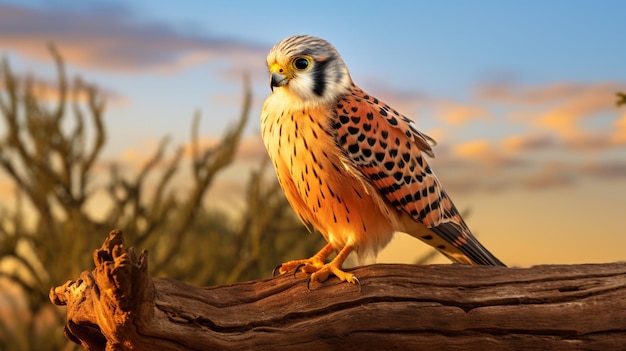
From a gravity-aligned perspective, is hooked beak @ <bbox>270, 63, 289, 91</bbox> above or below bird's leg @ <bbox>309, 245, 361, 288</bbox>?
above

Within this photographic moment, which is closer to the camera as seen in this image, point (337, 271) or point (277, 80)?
point (277, 80)

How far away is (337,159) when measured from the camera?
3.50 m

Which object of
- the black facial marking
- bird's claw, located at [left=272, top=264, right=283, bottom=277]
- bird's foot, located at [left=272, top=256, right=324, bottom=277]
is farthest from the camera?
bird's claw, located at [left=272, top=264, right=283, bottom=277]

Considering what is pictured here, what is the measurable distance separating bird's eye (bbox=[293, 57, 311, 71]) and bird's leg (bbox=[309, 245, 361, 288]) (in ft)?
2.91

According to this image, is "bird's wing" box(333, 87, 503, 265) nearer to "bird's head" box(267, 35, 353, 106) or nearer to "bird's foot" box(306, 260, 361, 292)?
"bird's head" box(267, 35, 353, 106)

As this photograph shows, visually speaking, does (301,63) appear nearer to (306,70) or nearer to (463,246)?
(306,70)

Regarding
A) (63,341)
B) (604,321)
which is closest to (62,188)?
(63,341)

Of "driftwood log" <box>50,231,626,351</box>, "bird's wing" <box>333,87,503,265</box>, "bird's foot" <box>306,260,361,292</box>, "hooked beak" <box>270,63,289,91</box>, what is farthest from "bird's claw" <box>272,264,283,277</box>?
"hooked beak" <box>270,63,289,91</box>

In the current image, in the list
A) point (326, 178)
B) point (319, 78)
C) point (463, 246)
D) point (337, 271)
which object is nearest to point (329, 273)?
point (337, 271)

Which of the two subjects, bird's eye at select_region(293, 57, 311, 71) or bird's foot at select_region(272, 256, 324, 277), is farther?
bird's foot at select_region(272, 256, 324, 277)

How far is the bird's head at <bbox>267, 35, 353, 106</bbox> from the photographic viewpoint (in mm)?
3479

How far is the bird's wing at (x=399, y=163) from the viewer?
3.57 m

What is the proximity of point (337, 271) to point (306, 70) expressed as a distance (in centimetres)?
98

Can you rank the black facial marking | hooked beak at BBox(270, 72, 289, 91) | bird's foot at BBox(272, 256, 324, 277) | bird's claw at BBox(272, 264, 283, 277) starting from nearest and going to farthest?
1. hooked beak at BBox(270, 72, 289, 91)
2. the black facial marking
3. bird's foot at BBox(272, 256, 324, 277)
4. bird's claw at BBox(272, 264, 283, 277)
